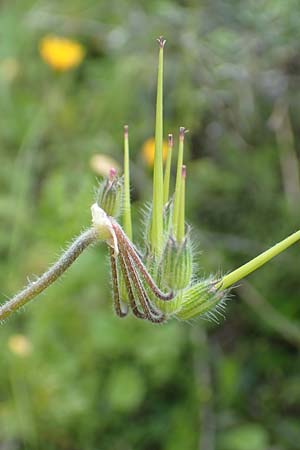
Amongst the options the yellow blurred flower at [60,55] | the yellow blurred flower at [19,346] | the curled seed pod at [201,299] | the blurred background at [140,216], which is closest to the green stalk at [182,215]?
the curled seed pod at [201,299]

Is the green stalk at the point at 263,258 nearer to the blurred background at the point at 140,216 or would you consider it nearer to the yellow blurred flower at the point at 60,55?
the blurred background at the point at 140,216

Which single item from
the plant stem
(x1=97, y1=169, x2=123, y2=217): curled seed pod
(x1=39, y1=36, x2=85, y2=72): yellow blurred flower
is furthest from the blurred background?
the plant stem

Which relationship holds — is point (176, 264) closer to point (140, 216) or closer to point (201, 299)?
point (201, 299)

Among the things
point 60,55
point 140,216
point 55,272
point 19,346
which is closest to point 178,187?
point 55,272

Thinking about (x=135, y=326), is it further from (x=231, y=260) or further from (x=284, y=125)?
(x=284, y=125)

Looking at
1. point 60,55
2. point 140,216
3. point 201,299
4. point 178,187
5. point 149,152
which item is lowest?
point 201,299
